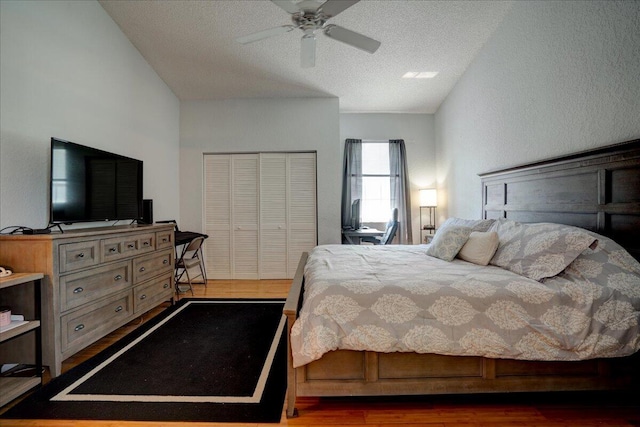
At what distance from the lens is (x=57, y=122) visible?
8.13ft

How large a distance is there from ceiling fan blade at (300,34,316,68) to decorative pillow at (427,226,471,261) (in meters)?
1.92

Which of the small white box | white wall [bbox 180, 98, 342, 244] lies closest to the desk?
white wall [bbox 180, 98, 342, 244]

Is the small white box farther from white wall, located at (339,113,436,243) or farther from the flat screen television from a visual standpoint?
white wall, located at (339,113,436,243)

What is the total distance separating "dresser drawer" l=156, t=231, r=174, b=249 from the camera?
3.07 m

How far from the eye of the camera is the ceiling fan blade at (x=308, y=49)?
93.3 inches

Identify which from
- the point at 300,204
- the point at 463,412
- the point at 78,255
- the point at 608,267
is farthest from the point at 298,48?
the point at 463,412

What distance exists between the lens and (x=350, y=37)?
2.33 meters

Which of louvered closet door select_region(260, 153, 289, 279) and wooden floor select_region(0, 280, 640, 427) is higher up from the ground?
louvered closet door select_region(260, 153, 289, 279)

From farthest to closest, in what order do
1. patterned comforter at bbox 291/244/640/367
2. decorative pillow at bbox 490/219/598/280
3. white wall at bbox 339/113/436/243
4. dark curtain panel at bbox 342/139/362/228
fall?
1. white wall at bbox 339/113/436/243
2. dark curtain panel at bbox 342/139/362/228
3. decorative pillow at bbox 490/219/598/280
4. patterned comforter at bbox 291/244/640/367

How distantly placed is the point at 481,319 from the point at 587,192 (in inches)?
55.1

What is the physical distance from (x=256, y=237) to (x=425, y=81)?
11.2 ft

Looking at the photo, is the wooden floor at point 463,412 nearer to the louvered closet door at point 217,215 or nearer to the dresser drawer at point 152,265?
the dresser drawer at point 152,265

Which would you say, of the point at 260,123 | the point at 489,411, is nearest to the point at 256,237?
the point at 260,123

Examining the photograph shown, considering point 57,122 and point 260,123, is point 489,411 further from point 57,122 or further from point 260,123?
point 260,123
